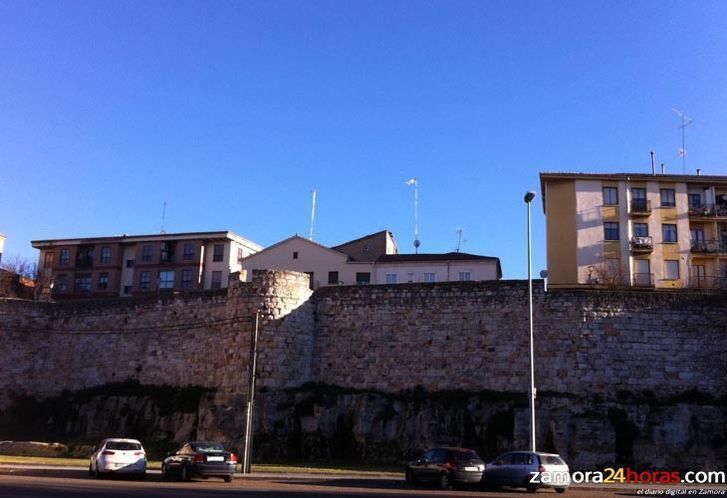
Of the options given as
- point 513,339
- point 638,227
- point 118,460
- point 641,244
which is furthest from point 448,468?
point 638,227

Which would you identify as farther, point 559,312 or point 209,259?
point 209,259

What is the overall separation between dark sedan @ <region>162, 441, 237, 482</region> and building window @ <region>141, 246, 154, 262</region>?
52117 mm

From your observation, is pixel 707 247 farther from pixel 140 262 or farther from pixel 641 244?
pixel 140 262

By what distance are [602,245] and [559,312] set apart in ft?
78.2

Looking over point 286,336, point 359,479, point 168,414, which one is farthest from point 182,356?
point 359,479

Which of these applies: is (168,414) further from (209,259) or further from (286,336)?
(209,259)

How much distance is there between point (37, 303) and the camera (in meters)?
47.1

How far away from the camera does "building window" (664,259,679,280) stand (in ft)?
186

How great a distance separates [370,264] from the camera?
61.7 metres

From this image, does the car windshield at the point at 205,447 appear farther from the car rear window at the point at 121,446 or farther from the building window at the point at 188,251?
the building window at the point at 188,251

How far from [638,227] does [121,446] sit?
44326 mm

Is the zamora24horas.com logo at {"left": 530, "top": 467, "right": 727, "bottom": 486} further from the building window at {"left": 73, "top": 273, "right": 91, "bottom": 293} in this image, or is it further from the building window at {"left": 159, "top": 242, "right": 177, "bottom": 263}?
the building window at {"left": 73, "top": 273, "right": 91, "bottom": 293}

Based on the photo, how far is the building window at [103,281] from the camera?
75.5 meters

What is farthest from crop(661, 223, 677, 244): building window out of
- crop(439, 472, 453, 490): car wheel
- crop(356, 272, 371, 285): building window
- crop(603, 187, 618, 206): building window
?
crop(439, 472, 453, 490): car wheel
